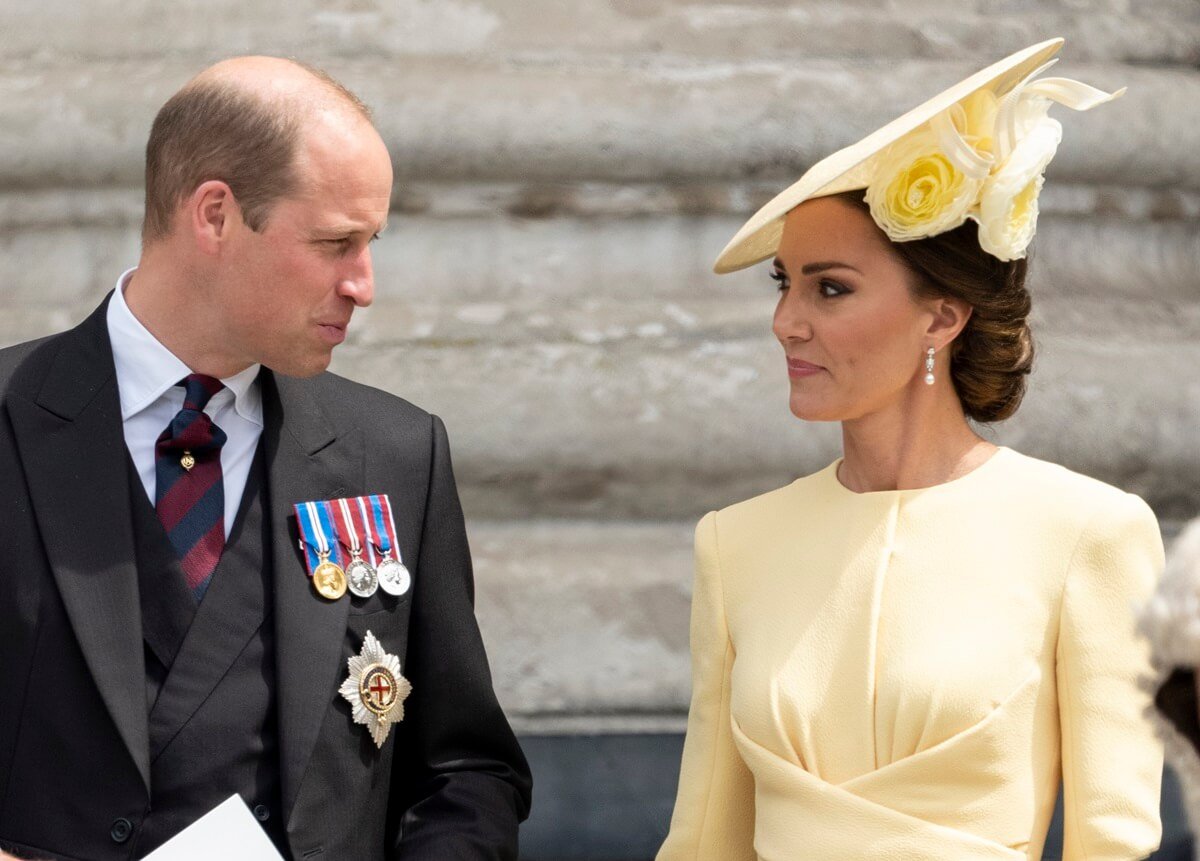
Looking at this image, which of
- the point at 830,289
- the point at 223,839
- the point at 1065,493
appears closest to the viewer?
the point at 223,839

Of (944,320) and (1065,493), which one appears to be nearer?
(1065,493)

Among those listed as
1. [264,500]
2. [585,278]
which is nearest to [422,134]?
[585,278]

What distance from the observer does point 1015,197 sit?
2.39m

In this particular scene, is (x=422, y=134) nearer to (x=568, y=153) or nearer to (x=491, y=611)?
(x=568, y=153)

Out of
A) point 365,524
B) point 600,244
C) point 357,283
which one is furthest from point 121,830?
point 600,244

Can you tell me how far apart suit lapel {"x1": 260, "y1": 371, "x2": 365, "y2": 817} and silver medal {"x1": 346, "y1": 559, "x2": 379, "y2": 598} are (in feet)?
0.09

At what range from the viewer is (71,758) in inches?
90.4

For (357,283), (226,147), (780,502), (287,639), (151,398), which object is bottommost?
(287,639)

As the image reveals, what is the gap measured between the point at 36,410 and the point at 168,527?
0.78 feet

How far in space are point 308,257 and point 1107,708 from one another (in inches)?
46.3

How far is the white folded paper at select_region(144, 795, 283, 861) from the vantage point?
2180mm

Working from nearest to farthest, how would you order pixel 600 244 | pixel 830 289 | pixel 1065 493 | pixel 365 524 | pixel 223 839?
pixel 223 839
pixel 1065 493
pixel 830 289
pixel 365 524
pixel 600 244

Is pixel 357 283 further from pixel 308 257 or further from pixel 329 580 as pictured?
pixel 329 580

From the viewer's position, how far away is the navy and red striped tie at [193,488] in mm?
2395
